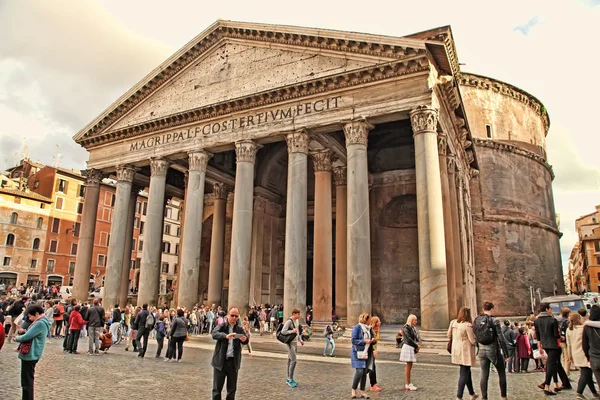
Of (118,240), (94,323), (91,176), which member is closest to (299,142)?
(94,323)

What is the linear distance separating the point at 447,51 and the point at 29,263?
36.5 metres

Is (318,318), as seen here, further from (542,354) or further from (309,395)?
(309,395)

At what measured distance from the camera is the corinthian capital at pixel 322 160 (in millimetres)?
18109

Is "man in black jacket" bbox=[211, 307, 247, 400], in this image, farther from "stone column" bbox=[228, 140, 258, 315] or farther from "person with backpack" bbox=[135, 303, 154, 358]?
"stone column" bbox=[228, 140, 258, 315]

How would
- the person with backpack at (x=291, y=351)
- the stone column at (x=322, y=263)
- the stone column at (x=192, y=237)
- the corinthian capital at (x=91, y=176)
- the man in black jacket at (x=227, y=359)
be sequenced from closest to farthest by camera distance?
the man in black jacket at (x=227, y=359), the person with backpack at (x=291, y=351), the stone column at (x=322, y=263), the stone column at (x=192, y=237), the corinthian capital at (x=91, y=176)

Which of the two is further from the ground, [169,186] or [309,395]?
[169,186]

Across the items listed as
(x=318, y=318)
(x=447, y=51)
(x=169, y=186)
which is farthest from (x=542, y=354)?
(x=169, y=186)

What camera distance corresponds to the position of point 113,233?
19.5 m

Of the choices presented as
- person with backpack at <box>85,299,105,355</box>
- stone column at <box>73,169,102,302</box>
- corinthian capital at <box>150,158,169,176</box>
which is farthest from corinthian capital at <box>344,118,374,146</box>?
stone column at <box>73,169,102,302</box>

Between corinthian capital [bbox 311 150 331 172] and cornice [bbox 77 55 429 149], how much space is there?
2.83 meters

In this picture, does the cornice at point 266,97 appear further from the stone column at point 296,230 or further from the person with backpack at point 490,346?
the person with backpack at point 490,346

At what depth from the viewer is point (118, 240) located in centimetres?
1941

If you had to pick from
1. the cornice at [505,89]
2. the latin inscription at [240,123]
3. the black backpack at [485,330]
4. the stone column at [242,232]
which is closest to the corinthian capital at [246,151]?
the stone column at [242,232]

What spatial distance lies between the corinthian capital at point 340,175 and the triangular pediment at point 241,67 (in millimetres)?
5018
